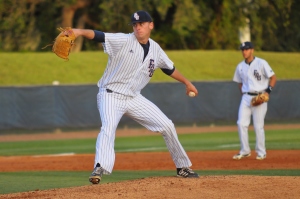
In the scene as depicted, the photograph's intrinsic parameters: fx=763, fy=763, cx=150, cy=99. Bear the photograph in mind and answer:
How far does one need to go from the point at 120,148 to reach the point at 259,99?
5.73 meters

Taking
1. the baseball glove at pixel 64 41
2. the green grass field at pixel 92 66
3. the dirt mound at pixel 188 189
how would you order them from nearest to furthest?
the dirt mound at pixel 188 189, the baseball glove at pixel 64 41, the green grass field at pixel 92 66

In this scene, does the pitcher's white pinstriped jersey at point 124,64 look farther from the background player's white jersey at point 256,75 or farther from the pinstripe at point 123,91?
the background player's white jersey at point 256,75

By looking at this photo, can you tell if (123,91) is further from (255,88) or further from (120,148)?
(120,148)

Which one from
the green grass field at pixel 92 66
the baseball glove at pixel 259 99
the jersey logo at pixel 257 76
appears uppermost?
the green grass field at pixel 92 66

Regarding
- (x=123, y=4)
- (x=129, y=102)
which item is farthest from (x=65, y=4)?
(x=129, y=102)

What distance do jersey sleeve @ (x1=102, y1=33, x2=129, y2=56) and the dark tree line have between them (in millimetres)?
24914

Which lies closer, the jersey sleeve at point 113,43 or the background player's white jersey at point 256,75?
the jersey sleeve at point 113,43

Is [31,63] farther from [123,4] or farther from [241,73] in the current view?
[241,73]

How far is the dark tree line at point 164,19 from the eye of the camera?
34.1 metres

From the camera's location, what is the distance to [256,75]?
544 inches

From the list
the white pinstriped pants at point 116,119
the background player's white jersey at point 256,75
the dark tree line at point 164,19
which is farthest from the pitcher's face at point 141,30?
the dark tree line at point 164,19

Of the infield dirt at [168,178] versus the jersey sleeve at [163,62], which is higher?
the jersey sleeve at [163,62]

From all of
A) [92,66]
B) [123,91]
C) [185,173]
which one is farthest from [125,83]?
[92,66]

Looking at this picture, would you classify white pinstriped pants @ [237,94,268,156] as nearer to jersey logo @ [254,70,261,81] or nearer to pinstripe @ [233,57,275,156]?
pinstripe @ [233,57,275,156]
